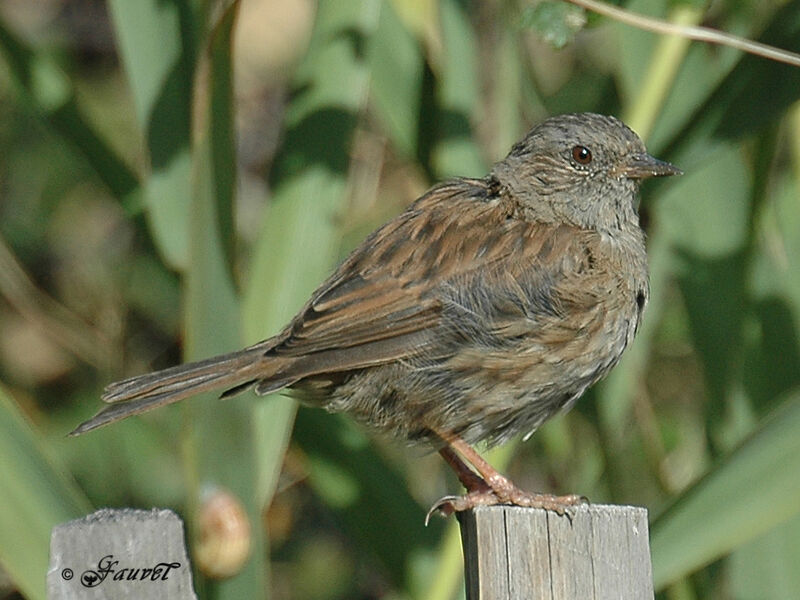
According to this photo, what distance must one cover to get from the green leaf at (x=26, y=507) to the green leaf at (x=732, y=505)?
142 centimetres

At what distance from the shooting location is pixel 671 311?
5.62 metres

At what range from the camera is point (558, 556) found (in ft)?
7.12

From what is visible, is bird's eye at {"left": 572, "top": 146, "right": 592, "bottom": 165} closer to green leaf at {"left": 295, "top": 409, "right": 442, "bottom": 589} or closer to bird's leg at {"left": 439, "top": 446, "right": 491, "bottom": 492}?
bird's leg at {"left": 439, "top": 446, "right": 491, "bottom": 492}

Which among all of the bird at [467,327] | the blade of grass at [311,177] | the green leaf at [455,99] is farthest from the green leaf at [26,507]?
the green leaf at [455,99]

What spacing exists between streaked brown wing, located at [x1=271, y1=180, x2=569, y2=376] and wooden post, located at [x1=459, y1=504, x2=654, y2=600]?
3.20 ft

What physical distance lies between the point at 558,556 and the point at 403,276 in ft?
4.18

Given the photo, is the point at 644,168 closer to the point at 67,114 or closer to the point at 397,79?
the point at 397,79

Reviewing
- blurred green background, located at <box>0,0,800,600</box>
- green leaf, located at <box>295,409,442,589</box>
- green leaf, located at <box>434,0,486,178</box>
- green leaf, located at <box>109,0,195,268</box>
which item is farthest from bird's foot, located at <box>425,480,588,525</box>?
green leaf, located at <box>434,0,486,178</box>

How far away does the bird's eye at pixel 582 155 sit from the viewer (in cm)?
358

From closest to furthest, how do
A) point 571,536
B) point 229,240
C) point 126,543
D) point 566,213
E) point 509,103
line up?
point 126,543 → point 571,536 → point 229,240 → point 566,213 → point 509,103

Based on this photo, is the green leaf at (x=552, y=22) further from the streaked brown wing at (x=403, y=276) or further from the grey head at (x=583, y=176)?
the streaked brown wing at (x=403, y=276)

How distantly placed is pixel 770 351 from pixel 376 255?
4.74 ft

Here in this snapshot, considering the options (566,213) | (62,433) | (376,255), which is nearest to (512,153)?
(566,213)

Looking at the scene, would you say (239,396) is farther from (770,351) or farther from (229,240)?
(770,351)
